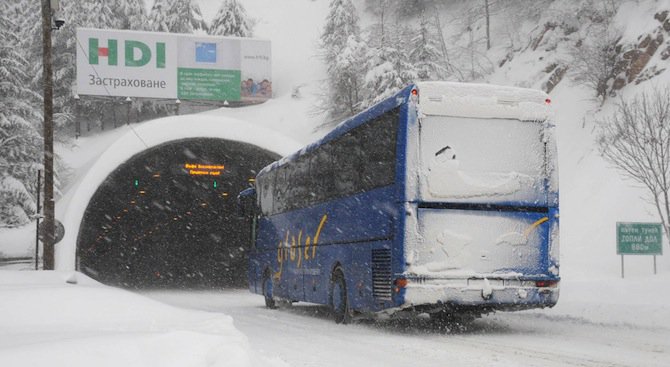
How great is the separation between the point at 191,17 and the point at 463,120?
79404mm

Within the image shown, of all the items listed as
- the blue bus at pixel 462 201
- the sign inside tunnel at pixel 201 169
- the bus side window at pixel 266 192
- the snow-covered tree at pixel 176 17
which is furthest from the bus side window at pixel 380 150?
the snow-covered tree at pixel 176 17

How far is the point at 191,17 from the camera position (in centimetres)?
9006

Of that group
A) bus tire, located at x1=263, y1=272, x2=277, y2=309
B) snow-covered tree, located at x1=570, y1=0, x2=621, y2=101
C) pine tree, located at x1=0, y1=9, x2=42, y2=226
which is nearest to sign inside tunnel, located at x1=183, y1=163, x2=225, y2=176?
pine tree, located at x1=0, y1=9, x2=42, y2=226

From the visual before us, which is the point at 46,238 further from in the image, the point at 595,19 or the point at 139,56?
the point at 139,56

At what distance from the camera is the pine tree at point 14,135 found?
45.4m

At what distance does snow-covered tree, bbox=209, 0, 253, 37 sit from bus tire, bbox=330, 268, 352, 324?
232 feet

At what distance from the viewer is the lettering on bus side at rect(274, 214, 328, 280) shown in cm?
1838

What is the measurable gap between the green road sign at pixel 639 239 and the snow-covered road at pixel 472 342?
7.21 meters

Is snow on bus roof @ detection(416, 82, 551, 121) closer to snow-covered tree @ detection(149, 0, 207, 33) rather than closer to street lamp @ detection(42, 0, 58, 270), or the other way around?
street lamp @ detection(42, 0, 58, 270)

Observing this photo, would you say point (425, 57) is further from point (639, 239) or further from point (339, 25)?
point (639, 239)

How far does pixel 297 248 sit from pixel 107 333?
12056 mm

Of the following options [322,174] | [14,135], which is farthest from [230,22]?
[322,174]

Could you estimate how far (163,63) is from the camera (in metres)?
62.4

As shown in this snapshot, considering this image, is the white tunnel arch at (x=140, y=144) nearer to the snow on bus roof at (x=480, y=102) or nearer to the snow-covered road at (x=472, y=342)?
the snow-covered road at (x=472, y=342)
